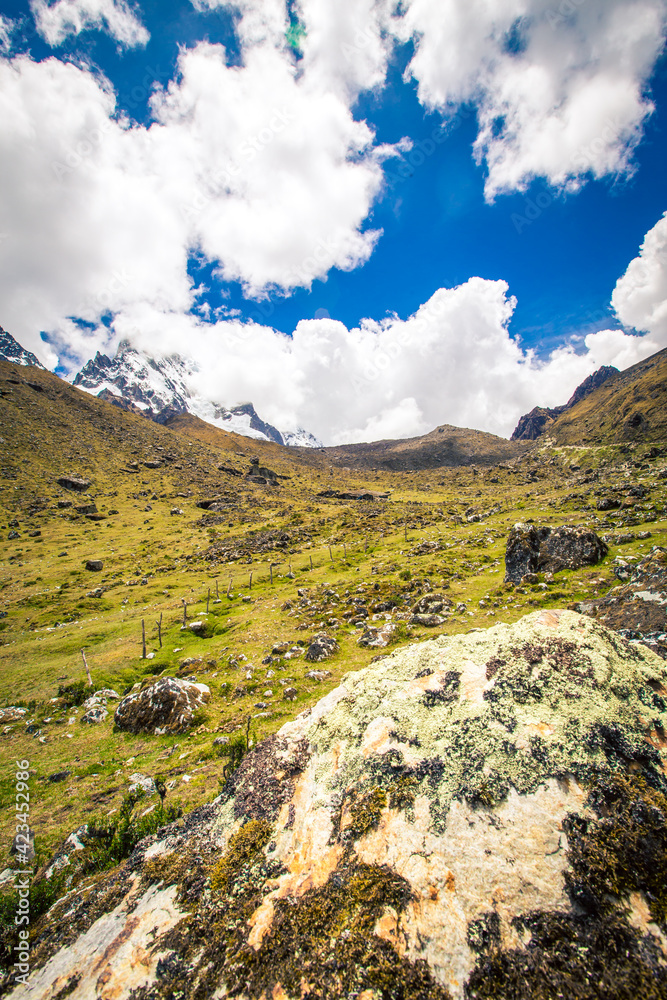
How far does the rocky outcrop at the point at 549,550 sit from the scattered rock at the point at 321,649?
13.3 meters

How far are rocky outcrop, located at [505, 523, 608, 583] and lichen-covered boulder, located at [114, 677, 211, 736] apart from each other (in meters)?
20.4

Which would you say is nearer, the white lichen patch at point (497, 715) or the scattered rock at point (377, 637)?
the white lichen patch at point (497, 715)

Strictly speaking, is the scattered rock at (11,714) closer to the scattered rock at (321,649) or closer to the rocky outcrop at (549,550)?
the scattered rock at (321,649)

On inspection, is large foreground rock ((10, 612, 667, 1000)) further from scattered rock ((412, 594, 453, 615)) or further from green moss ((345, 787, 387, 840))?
scattered rock ((412, 594, 453, 615))

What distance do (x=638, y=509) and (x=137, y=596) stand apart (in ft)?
174

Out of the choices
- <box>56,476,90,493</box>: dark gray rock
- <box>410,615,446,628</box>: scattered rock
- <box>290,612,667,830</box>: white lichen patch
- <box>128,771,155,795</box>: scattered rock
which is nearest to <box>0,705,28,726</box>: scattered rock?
<box>128,771,155,795</box>: scattered rock

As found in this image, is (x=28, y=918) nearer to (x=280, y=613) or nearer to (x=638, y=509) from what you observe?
(x=280, y=613)

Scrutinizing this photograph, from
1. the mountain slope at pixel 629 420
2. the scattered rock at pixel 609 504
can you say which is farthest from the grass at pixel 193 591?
the mountain slope at pixel 629 420

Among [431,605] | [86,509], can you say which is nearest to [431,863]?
[431,605]

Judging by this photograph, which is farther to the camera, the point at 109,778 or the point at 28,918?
the point at 109,778

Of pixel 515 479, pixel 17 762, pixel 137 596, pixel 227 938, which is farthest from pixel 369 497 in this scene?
pixel 227 938

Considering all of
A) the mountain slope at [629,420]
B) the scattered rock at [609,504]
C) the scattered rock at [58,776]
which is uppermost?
the mountain slope at [629,420]

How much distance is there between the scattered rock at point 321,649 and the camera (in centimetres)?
1791

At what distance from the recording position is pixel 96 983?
3738 mm
